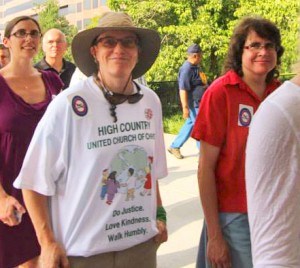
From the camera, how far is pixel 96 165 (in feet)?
6.61

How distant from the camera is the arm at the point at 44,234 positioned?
2037mm

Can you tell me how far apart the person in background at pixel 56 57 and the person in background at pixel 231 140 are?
8.32ft

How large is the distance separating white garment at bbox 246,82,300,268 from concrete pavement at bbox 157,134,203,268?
2931 mm

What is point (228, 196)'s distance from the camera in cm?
252

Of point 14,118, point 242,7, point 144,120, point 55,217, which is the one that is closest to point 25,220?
point 14,118

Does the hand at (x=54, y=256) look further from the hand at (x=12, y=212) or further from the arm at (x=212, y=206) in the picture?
the arm at (x=212, y=206)

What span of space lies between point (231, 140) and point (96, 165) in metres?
0.74

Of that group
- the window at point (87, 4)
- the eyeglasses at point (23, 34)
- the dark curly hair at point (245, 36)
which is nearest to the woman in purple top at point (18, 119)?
the eyeglasses at point (23, 34)

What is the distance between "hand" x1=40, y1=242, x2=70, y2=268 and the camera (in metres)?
2.03

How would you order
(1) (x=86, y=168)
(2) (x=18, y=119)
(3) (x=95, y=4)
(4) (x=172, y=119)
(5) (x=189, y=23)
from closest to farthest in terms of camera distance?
(1) (x=86, y=168)
(2) (x=18, y=119)
(4) (x=172, y=119)
(5) (x=189, y=23)
(3) (x=95, y=4)

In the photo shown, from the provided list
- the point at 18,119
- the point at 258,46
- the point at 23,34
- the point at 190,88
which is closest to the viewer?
the point at 258,46

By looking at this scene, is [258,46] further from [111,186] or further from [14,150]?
[14,150]

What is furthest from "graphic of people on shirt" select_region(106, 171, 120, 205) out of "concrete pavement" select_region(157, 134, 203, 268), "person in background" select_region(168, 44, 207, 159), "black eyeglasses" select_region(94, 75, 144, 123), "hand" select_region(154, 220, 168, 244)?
"person in background" select_region(168, 44, 207, 159)

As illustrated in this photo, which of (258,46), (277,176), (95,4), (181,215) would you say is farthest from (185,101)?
(95,4)
